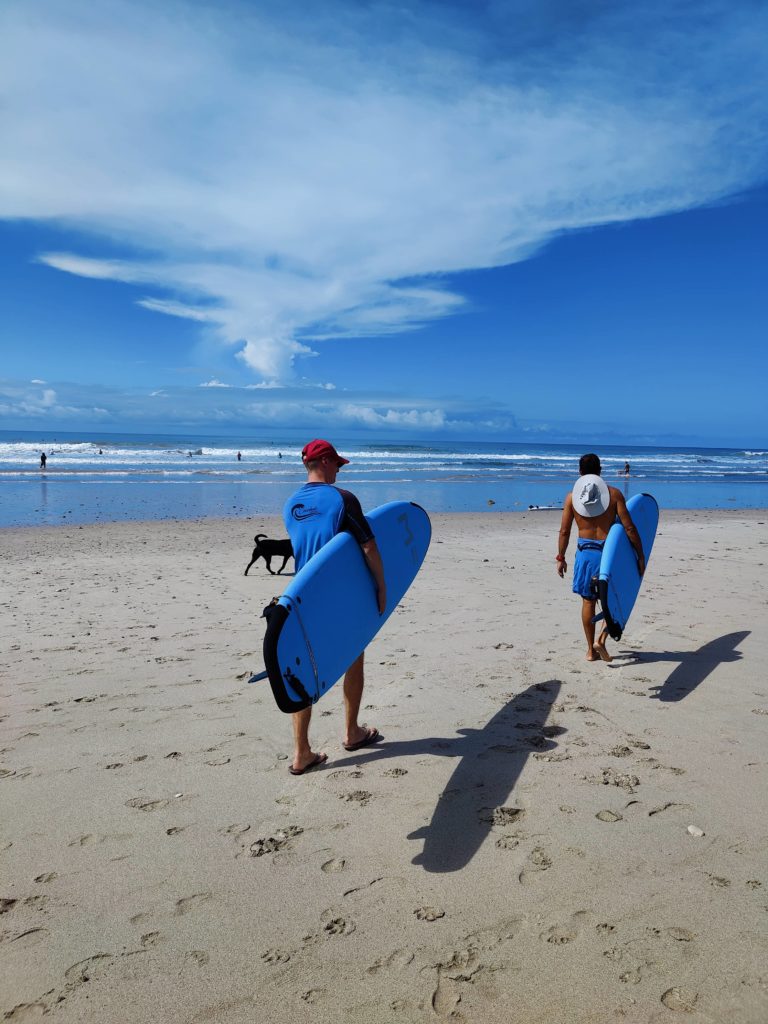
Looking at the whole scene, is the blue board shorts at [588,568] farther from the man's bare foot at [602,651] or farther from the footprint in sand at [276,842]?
the footprint in sand at [276,842]

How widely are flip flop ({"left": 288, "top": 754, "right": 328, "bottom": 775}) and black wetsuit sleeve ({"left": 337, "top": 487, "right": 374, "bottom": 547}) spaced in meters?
1.20

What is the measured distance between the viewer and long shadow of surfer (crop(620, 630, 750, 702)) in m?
4.83

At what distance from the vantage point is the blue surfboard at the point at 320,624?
3277 mm

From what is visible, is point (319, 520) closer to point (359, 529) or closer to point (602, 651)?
point (359, 529)

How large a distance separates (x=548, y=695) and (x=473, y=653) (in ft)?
3.61

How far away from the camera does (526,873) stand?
2.76 m

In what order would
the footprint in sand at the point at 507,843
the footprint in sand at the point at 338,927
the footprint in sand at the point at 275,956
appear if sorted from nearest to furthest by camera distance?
the footprint in sand at the point at 275,956
the footprint in sand at the point at 338,927
the footprint in sand at the point at 507,843

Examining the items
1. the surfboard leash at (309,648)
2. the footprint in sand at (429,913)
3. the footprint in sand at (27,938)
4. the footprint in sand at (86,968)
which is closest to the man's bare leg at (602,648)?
the surfboard leash at (309,648)

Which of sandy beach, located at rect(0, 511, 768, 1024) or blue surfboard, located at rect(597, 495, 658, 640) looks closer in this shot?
sandy beach, located at rect(0, 511, 768, 1024)

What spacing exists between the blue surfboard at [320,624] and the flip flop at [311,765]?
0.40m

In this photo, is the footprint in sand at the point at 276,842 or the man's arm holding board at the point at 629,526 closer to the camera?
the footprint in sand at the point at 276,842

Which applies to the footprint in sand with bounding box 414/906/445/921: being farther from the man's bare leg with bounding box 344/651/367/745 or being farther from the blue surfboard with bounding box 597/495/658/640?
the blue surfboard with bounding box 597/495/658/640

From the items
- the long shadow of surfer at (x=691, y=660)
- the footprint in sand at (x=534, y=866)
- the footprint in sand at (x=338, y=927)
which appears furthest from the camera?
the long shadow of surfer at (x=691, y=660)

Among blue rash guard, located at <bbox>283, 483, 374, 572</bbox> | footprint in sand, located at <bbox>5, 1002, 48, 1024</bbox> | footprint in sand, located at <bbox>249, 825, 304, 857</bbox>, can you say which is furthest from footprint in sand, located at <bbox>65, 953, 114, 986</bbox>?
blue rash guard, located at <bbox>283, 483, 374, 572</bbox>
